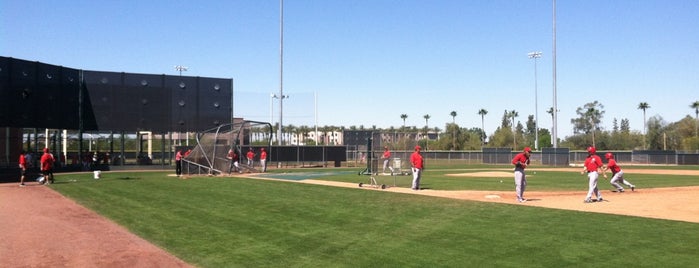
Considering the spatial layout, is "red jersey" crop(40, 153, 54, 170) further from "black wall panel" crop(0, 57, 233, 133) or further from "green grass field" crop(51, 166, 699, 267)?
"green grass field" crop(51, 166, 699, 267)

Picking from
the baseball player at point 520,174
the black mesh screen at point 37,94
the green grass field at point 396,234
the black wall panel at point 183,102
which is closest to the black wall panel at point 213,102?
the black wall panel at point 183,102

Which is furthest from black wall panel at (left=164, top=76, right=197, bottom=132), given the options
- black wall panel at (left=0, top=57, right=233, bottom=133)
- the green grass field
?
the green grass field

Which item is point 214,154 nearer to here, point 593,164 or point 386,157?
point 386,157

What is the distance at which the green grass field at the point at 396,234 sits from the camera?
9188 millimetres

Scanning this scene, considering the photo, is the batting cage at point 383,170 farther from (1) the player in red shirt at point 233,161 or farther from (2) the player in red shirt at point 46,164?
(2) the player in red shirt at point 46,164

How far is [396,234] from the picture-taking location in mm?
11609

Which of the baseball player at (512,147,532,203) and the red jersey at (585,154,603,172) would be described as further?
the red jersey at (585,154,603,172)

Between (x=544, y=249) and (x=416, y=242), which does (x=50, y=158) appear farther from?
(x=544, y=249)

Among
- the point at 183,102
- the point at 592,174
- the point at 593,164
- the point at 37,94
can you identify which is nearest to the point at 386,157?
the point at 593,164

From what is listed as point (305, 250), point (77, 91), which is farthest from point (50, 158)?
point (305, 250)

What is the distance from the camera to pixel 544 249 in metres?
9.67

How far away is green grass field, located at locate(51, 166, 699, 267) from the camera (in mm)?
9188

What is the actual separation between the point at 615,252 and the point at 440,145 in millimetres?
108323

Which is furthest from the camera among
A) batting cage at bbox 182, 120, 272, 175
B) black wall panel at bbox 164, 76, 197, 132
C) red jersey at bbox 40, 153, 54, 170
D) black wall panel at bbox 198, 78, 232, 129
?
black wall panel at bbox 198, 78, 232, 129
